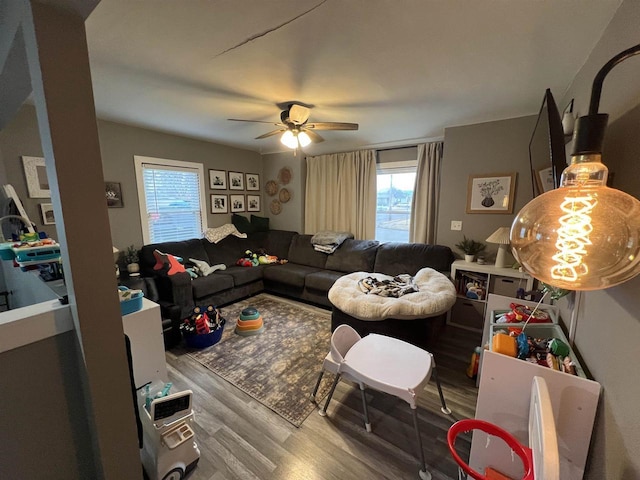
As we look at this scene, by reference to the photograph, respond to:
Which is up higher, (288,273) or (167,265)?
(167,265)

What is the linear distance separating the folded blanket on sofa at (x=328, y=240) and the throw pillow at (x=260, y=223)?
3.62 ft

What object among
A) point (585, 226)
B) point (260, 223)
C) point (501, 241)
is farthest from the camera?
point (260, 223)

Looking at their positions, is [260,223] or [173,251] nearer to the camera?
[173,251]

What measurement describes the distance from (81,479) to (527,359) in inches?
82.1

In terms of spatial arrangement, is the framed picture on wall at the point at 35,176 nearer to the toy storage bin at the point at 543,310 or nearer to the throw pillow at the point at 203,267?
the throw pillow at the point at 203,267

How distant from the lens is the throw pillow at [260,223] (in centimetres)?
466

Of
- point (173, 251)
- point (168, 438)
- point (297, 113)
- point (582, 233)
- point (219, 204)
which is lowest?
point (168, 438)

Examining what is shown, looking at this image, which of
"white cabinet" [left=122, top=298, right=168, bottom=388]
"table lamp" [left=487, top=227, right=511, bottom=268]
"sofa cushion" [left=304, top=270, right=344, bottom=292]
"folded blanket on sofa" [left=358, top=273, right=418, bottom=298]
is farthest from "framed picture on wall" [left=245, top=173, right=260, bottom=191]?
"table lamp" [left=487, top=227, right=511, bottom=268]

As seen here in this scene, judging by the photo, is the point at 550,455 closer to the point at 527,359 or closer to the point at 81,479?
the point at 527,359

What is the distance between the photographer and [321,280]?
3367mm

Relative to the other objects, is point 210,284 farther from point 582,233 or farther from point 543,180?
point 543,180

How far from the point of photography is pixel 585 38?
135cm

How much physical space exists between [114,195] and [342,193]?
3.08 meters

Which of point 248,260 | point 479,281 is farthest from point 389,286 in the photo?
point 248,260
